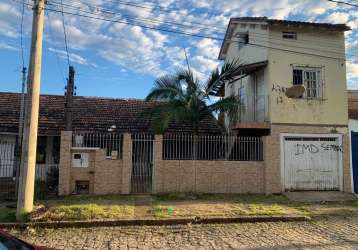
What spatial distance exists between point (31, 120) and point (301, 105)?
9942 millimetres

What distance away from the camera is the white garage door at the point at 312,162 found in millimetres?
13883

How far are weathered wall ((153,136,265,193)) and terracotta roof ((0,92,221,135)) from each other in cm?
396

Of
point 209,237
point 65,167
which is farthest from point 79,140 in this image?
point 209,237

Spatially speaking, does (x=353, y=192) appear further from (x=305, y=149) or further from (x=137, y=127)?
(x=137, y=127)

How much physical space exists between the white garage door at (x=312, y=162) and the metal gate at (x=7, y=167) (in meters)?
9.87

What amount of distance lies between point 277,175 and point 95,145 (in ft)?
22.1

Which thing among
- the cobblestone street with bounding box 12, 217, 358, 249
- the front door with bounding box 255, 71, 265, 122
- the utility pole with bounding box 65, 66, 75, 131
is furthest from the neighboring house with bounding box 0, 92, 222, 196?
the cobblestone street with bounding box 12, 217, 358, 249

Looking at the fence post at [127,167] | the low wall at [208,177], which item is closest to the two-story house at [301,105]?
the low wall at [208,177]

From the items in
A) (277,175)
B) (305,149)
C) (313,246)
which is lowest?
(313,246)

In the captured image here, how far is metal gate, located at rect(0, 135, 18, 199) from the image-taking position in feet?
43.1

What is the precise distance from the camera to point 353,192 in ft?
46.6

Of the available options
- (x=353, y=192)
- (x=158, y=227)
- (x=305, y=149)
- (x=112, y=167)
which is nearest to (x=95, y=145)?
(x=112, y=167)

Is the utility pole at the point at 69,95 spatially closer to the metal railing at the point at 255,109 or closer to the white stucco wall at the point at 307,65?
the metal railing at the point at 255,109

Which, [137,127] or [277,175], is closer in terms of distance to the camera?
[277,175]
